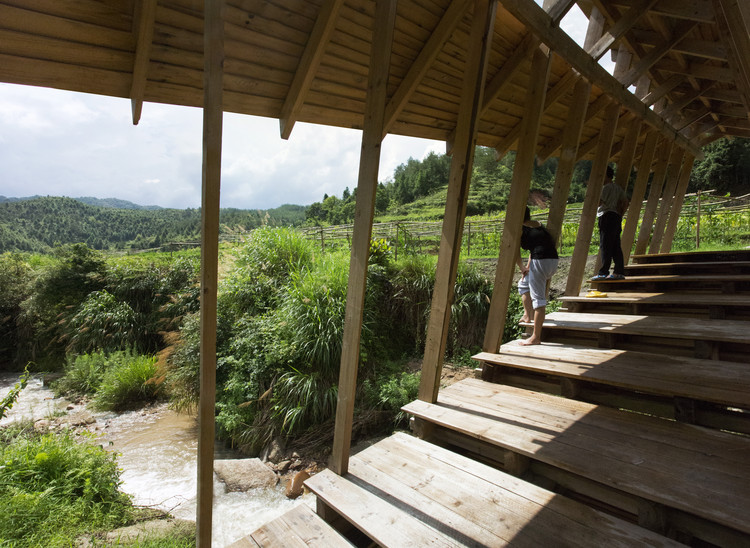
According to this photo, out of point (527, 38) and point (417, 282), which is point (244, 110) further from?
point (417, 282)

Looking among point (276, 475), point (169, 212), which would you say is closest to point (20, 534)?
point (276, 475)

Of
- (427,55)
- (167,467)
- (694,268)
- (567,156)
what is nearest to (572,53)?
(567,156)

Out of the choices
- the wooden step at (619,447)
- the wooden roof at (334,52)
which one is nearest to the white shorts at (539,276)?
the wooden step at (619,447)

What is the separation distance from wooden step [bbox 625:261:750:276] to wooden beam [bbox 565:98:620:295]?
4.43ft

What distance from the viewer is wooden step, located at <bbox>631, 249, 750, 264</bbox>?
505 cm

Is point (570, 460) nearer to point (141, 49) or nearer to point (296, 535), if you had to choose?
point (296, 535)

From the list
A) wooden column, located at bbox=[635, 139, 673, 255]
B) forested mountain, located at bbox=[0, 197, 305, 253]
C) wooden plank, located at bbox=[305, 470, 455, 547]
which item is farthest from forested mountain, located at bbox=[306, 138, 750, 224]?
forested mountain, located at bbox=[0, 197, 305, 253]

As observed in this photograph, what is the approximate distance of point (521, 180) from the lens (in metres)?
3.11

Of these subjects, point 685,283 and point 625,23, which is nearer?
point 625,23

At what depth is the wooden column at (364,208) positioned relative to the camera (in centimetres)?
192

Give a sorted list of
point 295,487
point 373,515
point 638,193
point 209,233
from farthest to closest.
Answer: point 638,193
point 295,487
point 373,515
point 209,233

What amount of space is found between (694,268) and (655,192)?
2.78 m

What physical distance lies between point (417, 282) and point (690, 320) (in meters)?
4.71

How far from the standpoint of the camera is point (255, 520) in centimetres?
439
